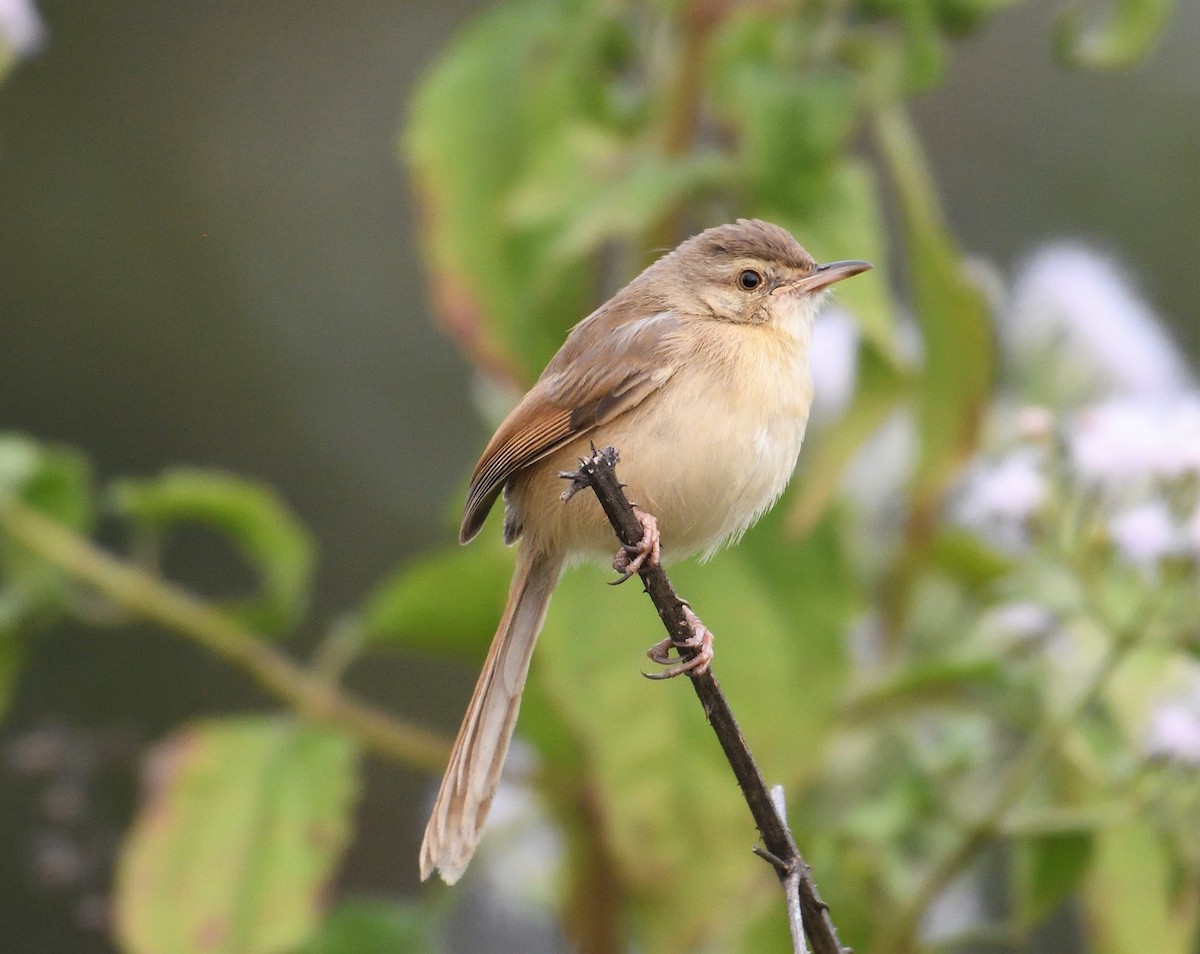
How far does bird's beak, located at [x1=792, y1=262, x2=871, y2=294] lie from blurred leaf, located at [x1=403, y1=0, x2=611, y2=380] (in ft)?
1.62

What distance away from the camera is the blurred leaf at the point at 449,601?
291cm

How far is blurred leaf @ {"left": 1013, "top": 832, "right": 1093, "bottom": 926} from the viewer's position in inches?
104

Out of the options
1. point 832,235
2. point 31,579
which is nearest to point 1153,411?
point 832,235

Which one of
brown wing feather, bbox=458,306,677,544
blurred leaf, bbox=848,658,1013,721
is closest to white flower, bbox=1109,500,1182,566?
blurred leaf, bbox=848,658,1013,721

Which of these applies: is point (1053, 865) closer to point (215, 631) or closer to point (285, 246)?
point (215, 631)

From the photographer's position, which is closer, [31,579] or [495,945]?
[31,579]

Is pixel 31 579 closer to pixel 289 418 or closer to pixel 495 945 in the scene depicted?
pixel 495 945

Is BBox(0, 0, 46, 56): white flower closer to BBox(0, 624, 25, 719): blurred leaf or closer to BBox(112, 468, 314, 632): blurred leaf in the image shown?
BBox(112, 468, 314, 632): blurred leaf

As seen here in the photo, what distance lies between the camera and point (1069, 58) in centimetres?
299

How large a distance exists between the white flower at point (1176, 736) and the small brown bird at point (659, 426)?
28.8 inches

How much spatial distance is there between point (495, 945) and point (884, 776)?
117 centimetres

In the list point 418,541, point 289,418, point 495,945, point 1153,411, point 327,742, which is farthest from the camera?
point 289,418

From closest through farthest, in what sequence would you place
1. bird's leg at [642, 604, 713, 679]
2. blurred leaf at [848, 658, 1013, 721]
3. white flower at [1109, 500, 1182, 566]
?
bird's leg at [642, 604, 713, 679]
white flower at [1109, 500, 1182, 566]
blurred leaf at [848, 658, 1013, 721]

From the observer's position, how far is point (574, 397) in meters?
2.37
